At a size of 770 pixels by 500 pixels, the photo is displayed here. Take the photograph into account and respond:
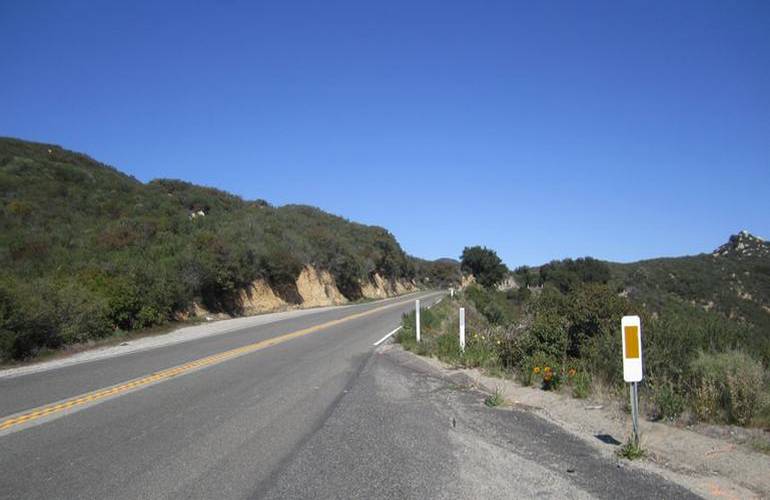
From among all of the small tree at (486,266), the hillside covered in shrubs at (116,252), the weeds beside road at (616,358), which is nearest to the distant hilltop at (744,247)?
the small tree at (486,266)

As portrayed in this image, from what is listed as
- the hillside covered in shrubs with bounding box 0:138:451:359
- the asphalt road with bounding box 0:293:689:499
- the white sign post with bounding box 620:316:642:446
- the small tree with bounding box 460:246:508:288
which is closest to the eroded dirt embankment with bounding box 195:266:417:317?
the hillside covered in shrubs with bounding box 0:138:451:359

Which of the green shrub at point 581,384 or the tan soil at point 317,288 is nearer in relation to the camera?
the green shrub at point 581,384

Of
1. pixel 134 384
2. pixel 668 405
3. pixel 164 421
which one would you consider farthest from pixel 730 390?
pixel 134 384

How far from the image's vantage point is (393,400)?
997 cm

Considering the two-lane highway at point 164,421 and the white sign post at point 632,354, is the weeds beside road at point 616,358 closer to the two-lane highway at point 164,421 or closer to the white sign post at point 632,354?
the white sign post at point 632,354

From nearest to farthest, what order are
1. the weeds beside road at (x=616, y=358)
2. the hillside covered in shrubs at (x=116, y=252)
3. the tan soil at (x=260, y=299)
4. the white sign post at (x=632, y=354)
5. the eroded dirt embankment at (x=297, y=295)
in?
1. the white sign post at (x=632, y=354)
2. the weeds beside road at (x=616, y=358)
3. the hillside covered in shrubs at (x=116, y=252)
4. the eroded dirt embankment at (x=297, y=295)
5. the tan soil at (x=260, y=299)

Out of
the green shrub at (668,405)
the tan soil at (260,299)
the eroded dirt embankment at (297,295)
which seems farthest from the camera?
the tan soil at (260,299)

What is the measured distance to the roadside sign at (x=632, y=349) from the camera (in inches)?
274

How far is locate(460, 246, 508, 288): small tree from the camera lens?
65.4m

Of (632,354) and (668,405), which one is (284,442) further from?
(668,405)

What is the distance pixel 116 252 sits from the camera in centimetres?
3038

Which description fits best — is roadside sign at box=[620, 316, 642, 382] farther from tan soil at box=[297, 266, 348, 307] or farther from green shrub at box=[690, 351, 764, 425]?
tan soil at box=[297, 266, 348, 307]

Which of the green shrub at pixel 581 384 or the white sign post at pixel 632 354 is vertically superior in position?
the white sign post at pixel 632 354

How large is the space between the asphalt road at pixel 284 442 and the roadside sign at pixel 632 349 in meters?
1.02
